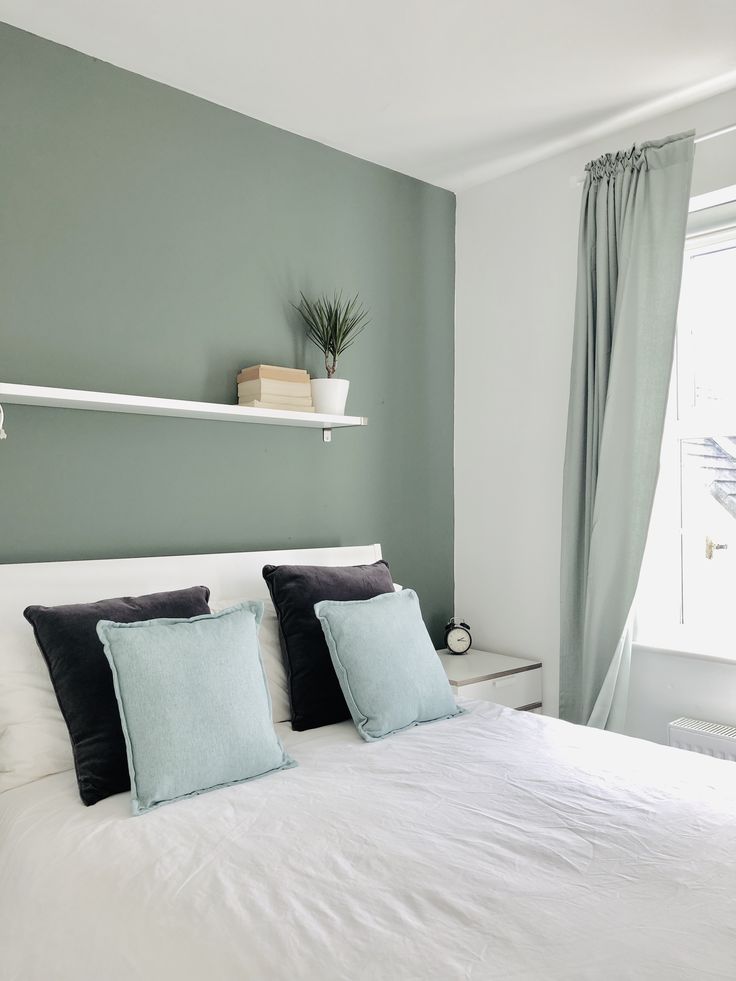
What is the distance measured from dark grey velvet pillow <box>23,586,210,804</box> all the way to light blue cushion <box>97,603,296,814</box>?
0.26ft

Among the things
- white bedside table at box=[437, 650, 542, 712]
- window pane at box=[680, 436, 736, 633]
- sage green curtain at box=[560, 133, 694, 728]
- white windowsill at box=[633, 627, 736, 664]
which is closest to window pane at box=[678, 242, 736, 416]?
window pane at box=[680, 436, 736, 633]

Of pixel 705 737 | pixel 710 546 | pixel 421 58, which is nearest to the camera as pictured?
pixel 421 58

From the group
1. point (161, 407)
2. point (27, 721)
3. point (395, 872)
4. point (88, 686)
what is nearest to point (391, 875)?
→ point (395, 872)

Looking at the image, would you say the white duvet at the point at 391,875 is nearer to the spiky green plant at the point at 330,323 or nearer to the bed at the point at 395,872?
the bed at the point at 395,872

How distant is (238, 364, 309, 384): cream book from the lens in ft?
9.38

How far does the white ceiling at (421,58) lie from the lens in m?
2.39

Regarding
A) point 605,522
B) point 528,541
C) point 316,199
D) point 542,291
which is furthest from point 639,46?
point 528,541

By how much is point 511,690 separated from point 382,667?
43.8 inches

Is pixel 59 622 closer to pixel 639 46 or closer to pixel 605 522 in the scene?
pixel 605 522

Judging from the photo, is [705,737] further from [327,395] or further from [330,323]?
[330,323]

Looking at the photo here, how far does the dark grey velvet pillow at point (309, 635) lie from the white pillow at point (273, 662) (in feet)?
0.16

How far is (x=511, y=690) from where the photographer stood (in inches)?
130

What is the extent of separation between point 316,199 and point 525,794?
95.5 inches

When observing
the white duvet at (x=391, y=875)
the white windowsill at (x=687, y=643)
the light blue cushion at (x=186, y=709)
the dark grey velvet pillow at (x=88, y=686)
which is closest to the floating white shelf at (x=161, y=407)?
the dark grey velvet pillow at (x=88, y=686)
